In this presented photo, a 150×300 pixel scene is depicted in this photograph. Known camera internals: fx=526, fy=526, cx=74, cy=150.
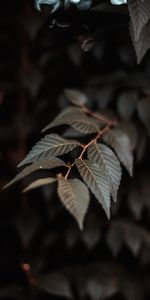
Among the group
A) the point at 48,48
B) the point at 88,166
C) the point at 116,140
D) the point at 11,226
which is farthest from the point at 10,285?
the point at 88,166

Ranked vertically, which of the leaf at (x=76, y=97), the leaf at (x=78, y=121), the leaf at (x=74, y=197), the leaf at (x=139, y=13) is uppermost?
the leaf at (x=139, y=13)

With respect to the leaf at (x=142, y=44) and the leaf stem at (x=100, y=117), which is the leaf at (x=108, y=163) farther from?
the leaf stem at (x=100, y=117)

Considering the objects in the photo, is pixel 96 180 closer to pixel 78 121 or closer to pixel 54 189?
pixel 78 121

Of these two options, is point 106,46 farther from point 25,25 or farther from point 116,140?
point 116,140

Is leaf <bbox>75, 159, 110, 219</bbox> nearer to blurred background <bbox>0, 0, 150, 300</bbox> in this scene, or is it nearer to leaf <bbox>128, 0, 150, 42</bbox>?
leaf <bbox>128, 0, 150, 42</bbox>

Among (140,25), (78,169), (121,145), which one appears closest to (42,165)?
(78,169)

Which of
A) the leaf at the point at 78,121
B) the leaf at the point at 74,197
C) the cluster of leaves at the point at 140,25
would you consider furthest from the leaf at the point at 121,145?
the leaf at the point at 74,197

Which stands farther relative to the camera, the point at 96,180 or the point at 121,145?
the point at 121,145
